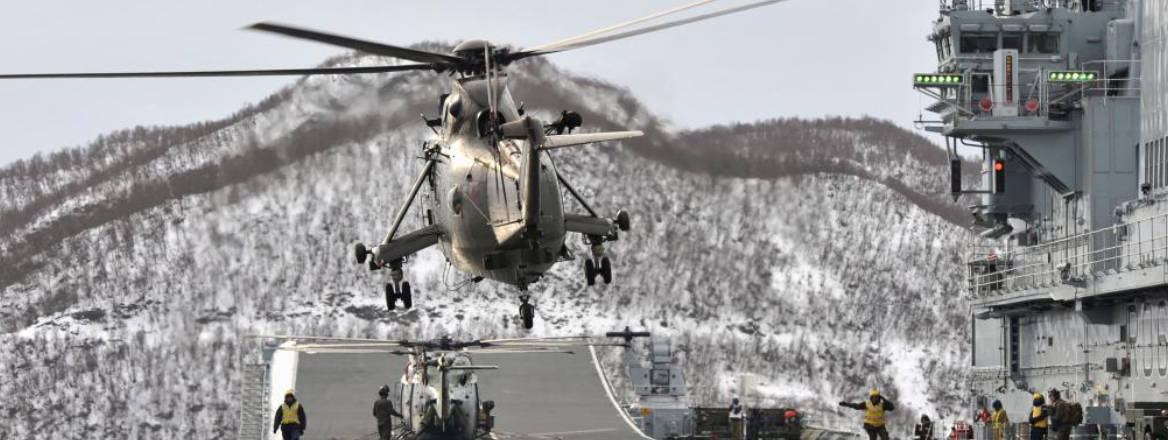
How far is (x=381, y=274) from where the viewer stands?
86.6 m

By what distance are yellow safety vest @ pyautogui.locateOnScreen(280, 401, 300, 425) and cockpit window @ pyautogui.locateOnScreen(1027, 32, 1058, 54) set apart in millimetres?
23886

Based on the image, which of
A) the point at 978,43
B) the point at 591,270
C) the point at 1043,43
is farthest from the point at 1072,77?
the point at 591,270

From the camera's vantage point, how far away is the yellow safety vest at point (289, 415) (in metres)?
33.1

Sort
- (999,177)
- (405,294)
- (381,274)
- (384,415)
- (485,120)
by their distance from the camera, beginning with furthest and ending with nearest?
1. (381,274)
2. (999,177)
3. (384,415)
4. (405,294)
5. (485,120)

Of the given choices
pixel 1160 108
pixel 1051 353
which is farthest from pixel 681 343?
pixel 1160 108

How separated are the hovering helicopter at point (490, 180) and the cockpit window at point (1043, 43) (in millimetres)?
20291

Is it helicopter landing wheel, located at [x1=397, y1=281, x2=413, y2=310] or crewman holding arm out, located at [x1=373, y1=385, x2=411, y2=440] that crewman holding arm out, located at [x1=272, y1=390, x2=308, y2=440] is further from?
crewman holding arm out, located at [x1=373, y1=385, x2=411, y2=440]

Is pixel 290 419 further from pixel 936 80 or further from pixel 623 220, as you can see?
pixel 936 80

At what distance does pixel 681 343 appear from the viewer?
8581 cm

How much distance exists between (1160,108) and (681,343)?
1819 inches

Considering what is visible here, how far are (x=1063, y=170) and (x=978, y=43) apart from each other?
4.22 m

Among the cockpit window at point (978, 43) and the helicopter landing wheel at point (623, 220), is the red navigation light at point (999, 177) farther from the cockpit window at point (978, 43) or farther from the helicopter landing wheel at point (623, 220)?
the helicopter landing wheel at point (623, 220)

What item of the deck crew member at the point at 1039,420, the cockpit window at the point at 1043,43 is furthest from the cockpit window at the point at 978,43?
the deck crew member at the point at 1039,420

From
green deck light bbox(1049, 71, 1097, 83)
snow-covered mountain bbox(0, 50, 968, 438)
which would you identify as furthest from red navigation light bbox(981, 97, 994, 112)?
snow-covered mountain bbox(0, 50, 968, 438)
